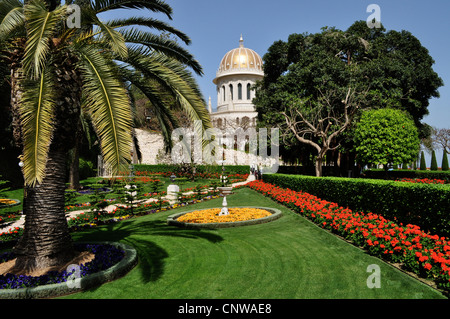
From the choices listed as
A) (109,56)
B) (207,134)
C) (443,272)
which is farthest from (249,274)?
(109,56)

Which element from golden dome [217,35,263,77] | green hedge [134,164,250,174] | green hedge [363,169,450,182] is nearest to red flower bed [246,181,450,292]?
green hedge [363,169,450,182]

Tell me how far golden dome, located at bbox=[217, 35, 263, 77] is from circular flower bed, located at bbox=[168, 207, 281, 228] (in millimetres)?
65582

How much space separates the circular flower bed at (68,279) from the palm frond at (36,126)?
188 centimetres

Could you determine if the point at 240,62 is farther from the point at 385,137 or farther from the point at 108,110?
the point at 108,110

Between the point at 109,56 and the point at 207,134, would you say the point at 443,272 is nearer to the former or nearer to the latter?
the point at 207,134

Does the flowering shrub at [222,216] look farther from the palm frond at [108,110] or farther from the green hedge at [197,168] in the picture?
the green hedge at [197,168]

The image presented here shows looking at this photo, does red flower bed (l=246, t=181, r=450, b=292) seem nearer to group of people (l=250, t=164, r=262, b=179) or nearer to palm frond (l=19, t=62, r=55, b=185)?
palm frond (l=19, t=62, r=55, b=185)

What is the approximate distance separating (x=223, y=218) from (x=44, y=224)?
614cm

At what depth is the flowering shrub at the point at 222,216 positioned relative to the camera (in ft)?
34.4

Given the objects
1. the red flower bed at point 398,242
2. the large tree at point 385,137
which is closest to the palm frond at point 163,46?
the red flower bed at point 398,242

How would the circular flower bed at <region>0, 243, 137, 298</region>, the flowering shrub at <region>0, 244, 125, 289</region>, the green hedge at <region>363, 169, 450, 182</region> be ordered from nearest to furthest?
the circular flower bed at <region>0, 243, 137, 298</region> < the flowering shrub at <region>0, 244, 125, 289</region> < the green hedge at <region>363, 169, 450, 182</region>

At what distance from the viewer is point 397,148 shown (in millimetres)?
19953

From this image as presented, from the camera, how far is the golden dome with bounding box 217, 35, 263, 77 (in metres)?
73.7
